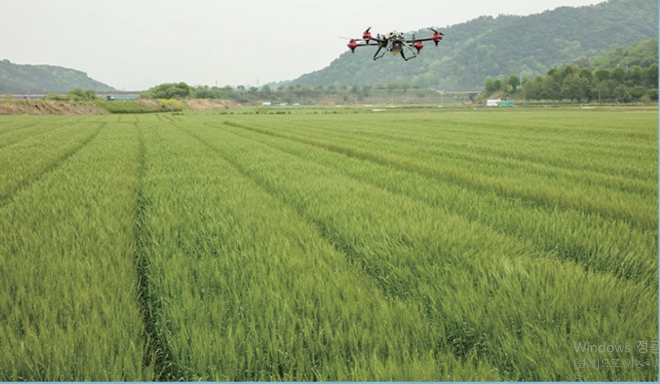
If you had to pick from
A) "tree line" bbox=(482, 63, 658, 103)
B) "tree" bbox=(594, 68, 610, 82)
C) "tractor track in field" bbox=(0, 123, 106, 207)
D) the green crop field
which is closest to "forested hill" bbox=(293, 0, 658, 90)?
"tree line" bbox=(482, 63, 658, 103)

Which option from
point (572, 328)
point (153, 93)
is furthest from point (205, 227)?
point (153, 93)

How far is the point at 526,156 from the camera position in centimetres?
985

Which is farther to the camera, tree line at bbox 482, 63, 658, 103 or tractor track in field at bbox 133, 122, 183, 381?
tree line at bbox 482, 63, 658, 103

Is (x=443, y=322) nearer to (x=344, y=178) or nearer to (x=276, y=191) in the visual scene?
(x=276, y=191)

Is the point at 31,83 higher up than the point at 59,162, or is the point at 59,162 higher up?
the point at 31,83

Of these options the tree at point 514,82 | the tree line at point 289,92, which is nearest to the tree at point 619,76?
the tree at point 514,82

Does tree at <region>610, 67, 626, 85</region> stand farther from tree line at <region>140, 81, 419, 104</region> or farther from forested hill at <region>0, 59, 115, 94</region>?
forested hill at <region>0, 59, 115, 94</region>

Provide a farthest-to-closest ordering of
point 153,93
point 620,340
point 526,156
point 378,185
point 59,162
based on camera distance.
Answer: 1. point 153,93
2. point 526,156
3. point 59,162
4. point 378,185
5. point 620,340

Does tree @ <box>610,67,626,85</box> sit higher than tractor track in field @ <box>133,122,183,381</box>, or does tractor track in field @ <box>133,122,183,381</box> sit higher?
tree @ <box>610,67,626,85</box>

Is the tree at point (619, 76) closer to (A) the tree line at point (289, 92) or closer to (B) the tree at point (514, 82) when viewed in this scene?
(B) the tree at point (514, 82)

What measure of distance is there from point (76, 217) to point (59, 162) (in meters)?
5.87

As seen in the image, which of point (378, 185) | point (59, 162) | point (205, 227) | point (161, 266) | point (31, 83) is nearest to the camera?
point (161, 266)

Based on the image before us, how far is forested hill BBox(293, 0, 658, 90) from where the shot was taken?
154625mm

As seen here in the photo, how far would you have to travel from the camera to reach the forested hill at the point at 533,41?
154625 millimetres
